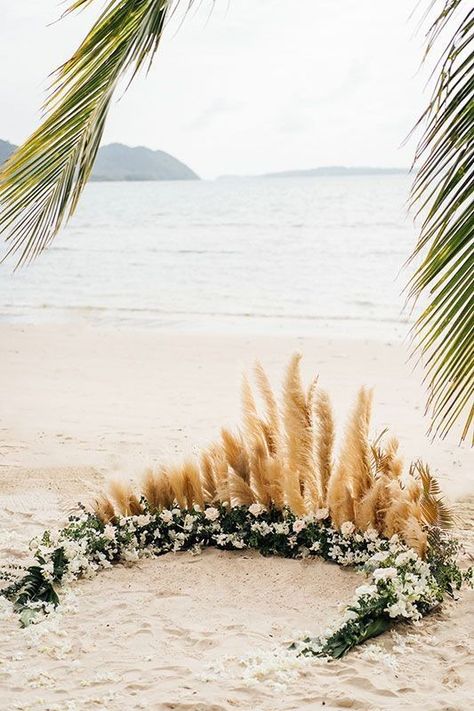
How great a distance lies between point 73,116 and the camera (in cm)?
284

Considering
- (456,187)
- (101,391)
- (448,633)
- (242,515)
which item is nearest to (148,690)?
(448,633)

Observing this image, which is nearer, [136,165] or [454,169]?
[454,169]

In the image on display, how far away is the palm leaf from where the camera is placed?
9.04 ft

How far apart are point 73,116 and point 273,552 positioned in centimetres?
270

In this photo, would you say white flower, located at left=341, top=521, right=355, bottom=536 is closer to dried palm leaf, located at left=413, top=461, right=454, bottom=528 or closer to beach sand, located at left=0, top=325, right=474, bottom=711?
beach sand, located at left=0, top=325, right=474, bottom=711

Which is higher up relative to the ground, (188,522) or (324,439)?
(324,439)

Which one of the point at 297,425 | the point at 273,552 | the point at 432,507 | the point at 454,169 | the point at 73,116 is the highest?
the point at 73,116

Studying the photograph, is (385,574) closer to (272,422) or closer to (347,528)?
(347,528)

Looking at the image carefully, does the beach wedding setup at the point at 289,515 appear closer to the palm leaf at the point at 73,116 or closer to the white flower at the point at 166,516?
the white flower at the point at 166,516

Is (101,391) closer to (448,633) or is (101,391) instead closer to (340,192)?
(448,633)

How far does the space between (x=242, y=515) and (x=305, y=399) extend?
762 mm

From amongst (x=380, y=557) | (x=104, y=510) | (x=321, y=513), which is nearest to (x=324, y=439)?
(x=321, y=513)

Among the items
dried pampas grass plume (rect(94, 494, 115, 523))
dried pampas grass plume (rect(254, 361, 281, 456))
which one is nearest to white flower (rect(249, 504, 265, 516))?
dried pampas grass plume (rect(254, 361, 281, 456))

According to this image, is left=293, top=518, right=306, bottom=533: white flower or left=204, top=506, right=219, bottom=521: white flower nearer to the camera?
left=293, top=518, right=306, bottom=533: white flower
